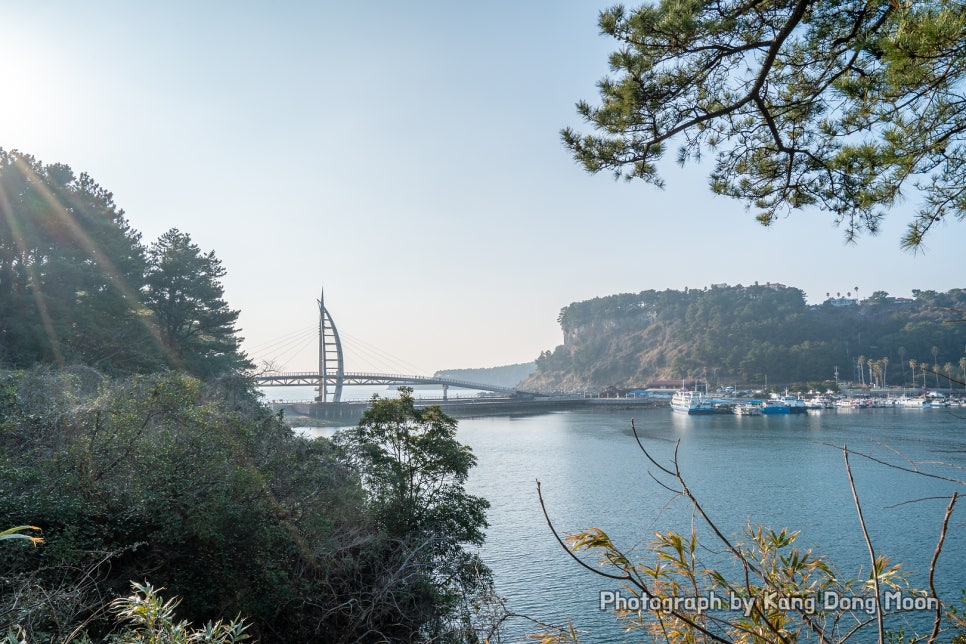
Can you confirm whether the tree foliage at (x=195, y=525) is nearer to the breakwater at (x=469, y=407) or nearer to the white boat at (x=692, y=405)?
the breakwater at (x=469, y=407)

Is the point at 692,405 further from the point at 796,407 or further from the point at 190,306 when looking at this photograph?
the point at 190,306

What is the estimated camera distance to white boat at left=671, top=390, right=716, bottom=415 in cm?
4497

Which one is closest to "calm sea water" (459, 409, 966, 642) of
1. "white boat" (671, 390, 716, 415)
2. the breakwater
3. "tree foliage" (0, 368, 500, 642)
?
"tree foliage" (0, 368, 500, 642)

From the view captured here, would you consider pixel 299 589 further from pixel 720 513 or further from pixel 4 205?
pixel 4 205

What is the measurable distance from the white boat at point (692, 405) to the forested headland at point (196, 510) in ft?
123

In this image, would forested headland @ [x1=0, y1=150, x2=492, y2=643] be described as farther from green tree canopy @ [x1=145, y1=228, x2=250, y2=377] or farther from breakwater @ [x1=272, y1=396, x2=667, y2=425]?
breakwater @ [x1=272, y1=396, x2=667, y2=425]

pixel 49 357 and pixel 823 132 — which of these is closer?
pixel 823 132

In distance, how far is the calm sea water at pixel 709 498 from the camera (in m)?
9.40

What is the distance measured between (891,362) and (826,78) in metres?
66.2

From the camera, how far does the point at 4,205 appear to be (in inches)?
511

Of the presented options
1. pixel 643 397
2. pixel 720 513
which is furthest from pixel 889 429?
→ pixel 643 397

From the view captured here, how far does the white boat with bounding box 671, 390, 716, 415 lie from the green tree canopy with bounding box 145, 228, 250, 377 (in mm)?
35885

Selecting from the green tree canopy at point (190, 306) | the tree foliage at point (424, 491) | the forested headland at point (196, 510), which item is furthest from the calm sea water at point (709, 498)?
the green tree canopy at point (190, 306)

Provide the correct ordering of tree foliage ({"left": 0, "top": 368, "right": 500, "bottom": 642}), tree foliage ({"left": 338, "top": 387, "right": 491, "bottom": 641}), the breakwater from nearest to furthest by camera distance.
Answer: tree foliage ({"left": 0, "top": 368, "right": 500, "bottom": 642}) < tree foliage ({"left": 338, "top": 387, "right": 491, "bottom": 641}) < the breakwater
